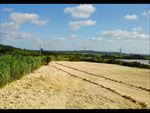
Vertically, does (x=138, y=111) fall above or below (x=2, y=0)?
below

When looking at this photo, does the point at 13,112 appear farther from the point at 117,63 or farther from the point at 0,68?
the point at 117,63

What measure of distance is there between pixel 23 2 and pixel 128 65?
185 ft

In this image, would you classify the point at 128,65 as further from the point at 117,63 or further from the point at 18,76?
the point at 18,76

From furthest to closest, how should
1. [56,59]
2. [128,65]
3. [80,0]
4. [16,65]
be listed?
[56,59], [128,65], [16,65], [80,0]

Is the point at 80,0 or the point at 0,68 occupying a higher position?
the point at 80,0

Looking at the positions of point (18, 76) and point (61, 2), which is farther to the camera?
point (18, 76)

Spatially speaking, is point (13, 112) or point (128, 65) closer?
point (13, 112)

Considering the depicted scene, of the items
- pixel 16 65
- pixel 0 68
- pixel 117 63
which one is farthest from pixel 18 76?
pixel 117 63

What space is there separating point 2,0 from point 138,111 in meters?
1.06

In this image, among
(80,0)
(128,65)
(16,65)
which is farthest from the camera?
(128,65)

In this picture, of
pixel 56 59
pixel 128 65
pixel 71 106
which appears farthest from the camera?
pixel 56 59

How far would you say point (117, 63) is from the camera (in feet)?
212

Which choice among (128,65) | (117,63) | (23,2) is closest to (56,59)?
(117,63)

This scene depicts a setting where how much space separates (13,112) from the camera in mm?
1938
